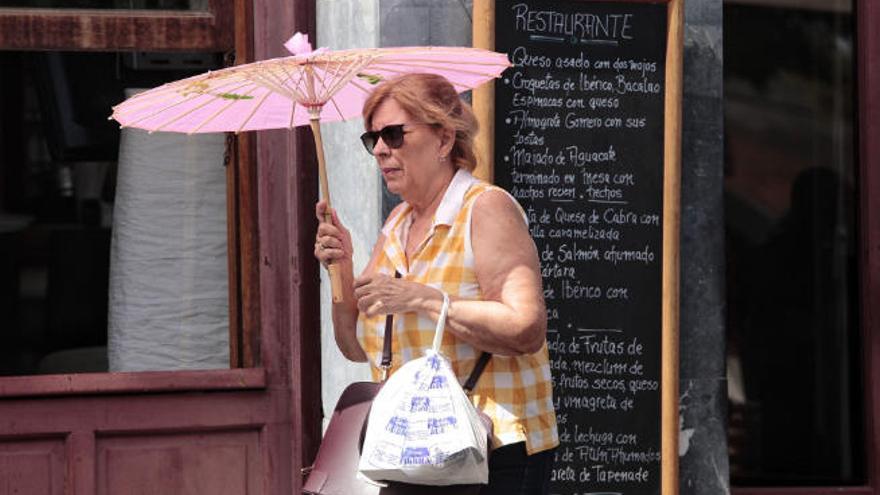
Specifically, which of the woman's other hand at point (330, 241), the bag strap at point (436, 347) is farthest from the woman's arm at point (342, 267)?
the bag strap at point (436, 347)

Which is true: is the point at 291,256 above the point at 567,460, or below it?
above

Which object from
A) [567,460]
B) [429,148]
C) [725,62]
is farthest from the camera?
[725,62]

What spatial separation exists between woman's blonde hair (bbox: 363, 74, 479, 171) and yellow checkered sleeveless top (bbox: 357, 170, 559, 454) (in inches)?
3.5

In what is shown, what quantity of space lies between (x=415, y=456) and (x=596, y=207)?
Result: 2337 millimetres

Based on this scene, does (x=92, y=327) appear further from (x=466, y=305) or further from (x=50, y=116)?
(x=466, y=305)

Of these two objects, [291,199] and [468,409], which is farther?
[291,199]

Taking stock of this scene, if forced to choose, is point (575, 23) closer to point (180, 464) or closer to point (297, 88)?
point (297, 88)

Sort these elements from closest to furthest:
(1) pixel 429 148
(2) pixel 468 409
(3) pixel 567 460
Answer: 1. (2) pixel 468 409
2. (1) pixel 429 148
3. (3) pixel 567 460

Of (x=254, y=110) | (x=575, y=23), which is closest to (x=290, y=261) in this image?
(x=575, y=23)

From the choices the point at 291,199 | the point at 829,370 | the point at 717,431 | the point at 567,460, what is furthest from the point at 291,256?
the point at 829,370

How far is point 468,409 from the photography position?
12.0ft

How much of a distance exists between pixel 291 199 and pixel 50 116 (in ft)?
3.04

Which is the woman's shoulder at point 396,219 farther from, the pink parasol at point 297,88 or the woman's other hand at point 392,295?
the woman's other hand at point 392,295

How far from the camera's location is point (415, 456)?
364 cm
